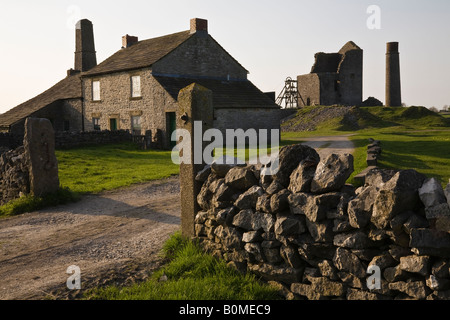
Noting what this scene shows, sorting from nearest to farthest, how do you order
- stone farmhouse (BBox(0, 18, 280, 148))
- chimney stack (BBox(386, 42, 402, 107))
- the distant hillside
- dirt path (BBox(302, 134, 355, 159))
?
1. dirt path (BBox(302, 134, 355, 159))
2. stone farmhouse (BBox(0, 18, 280, 148))
3. the distant hillside
4. chimney stack (BBox(386, 42, 402, 107))

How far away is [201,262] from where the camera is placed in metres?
6.04

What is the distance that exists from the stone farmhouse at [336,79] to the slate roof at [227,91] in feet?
92.5

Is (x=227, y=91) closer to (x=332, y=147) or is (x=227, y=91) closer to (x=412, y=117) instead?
(x=332, y=147)

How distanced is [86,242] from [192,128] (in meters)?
3.14

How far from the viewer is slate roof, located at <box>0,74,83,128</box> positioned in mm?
32281

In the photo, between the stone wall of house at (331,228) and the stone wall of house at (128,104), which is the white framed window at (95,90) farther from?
the stone wall of house at (331,228)

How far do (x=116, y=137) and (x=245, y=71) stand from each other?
35.4 feet

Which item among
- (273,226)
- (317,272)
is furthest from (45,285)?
(317,272)

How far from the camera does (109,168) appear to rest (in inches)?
677

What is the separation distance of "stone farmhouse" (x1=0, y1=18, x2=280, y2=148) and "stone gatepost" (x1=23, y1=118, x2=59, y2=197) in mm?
13908

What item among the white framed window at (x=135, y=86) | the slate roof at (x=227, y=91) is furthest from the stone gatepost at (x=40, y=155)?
the white framed window at (x=135, y=86)

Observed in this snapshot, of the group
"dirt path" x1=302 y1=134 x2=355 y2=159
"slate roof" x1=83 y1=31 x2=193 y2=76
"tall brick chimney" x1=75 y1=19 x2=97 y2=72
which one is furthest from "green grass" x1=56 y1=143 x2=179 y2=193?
"tall brick chimney" x1=75 y1=19 x2=97 y2=72

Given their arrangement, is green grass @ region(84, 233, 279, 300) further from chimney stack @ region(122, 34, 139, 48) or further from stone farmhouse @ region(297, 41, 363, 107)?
stone farmhouse @ region(297, 41, 363, 107)

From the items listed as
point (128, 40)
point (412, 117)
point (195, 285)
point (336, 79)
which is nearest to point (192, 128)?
point (195, 285)
